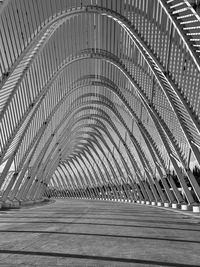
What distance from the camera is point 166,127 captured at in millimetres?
33500

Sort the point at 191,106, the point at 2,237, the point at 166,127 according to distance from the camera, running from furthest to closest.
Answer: the point at 166,127 → the point at 191,106 → the point at 2,237

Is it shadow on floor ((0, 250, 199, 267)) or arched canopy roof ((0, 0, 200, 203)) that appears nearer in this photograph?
shadow on floor ((0, 250, 199, 267))

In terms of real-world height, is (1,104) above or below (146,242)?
above

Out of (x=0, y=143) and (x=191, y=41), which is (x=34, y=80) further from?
(x=191, y=41)

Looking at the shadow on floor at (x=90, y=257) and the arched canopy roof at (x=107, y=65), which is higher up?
the arched canopy roof at (x=107, y=65)

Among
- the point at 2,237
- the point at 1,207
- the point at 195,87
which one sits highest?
the point at 195,87

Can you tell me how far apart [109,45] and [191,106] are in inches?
543

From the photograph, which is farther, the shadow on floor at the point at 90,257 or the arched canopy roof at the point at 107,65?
the arched canopy roof at the point at 107,65

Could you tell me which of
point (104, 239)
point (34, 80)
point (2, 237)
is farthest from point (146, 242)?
point (34, 80)

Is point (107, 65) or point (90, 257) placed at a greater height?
point (107, 65)

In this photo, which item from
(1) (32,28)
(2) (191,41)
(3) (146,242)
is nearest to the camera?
(3) (146,242)

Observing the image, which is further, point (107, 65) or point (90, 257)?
point (107, 65)

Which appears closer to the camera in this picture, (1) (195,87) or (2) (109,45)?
(1) (195,87)

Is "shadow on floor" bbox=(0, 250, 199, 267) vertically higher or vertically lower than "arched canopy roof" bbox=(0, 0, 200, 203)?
lower
